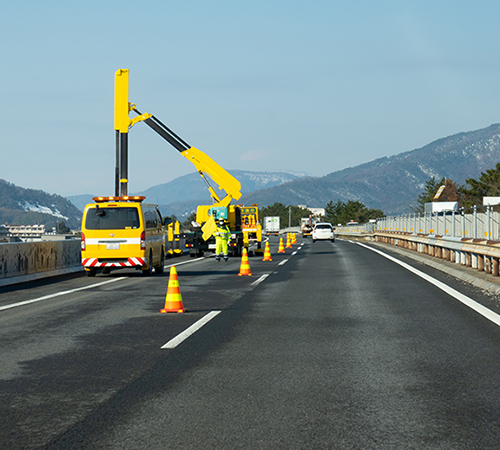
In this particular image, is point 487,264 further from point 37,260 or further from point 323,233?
point 323,233

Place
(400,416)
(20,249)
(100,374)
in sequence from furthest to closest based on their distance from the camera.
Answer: (20,249)
(100,374)
(400,416)

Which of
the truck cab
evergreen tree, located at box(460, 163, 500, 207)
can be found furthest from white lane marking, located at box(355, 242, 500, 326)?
evergreen tree, located at box(460, 163, 500, 207)

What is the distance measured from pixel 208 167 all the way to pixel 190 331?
82.2 feet

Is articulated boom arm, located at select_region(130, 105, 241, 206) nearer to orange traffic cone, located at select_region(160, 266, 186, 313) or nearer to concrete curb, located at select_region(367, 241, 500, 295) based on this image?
concrete curb, located at select_region(367, 241, 500, 295)

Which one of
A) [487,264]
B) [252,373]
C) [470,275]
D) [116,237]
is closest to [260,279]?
[116,237]

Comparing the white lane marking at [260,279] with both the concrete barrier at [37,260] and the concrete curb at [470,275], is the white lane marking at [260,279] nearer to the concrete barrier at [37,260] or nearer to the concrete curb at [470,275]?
the concrete curb at [470,275]

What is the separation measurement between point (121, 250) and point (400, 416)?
1518cm

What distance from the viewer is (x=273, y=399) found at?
5.95 metres

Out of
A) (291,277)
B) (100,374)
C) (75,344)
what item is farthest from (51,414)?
(291,277)

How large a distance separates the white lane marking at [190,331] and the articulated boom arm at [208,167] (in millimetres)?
22592

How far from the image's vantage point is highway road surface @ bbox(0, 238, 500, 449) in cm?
502

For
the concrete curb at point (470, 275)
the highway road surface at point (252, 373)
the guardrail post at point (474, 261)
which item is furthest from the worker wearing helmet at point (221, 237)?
the highway road surface at point (252, 373)

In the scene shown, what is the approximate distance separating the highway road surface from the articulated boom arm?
20.4 meters

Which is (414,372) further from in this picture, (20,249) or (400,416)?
(20,249)
